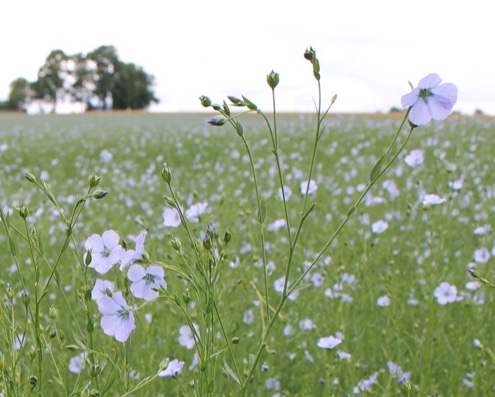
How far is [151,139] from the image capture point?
Answer: 991 centimetres

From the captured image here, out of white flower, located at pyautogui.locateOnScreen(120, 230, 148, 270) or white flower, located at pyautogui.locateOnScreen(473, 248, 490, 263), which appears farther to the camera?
white flower, located at pyautogui.locateOnScreen(473, 248, 490, 263)

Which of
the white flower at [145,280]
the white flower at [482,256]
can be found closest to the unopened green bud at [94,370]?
the white flower at [145,280]

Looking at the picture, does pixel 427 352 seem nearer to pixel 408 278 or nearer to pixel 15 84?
pixel 408 278

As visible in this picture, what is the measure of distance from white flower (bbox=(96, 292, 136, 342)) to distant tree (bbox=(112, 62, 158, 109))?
60667 millimetres

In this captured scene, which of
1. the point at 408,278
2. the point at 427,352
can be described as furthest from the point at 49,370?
the point at 408,278

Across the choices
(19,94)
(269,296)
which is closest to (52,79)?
(19,94)

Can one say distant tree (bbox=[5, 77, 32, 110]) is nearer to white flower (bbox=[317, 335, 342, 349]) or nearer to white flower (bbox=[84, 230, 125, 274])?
white flower (bbox=[317, 335, 342, 349])

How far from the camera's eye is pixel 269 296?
9.48 ft

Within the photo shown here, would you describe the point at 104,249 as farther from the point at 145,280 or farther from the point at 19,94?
the point at 19,94

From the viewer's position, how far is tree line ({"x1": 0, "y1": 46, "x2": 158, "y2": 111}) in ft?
201

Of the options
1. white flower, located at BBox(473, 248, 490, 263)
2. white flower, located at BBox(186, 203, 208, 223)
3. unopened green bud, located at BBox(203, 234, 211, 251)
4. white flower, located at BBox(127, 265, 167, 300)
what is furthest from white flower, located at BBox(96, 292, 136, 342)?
white flower, located at BBox(473, 248, 490, 263)

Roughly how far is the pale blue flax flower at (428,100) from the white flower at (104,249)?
57 cm

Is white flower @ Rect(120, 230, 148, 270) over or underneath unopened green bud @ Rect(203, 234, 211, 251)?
underneath

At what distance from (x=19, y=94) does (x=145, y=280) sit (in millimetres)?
66809
